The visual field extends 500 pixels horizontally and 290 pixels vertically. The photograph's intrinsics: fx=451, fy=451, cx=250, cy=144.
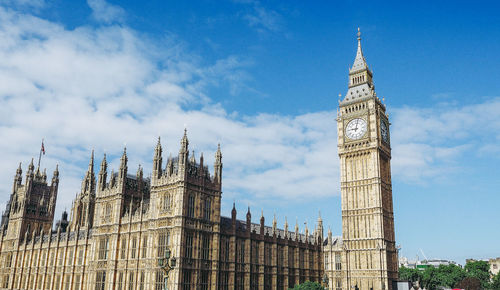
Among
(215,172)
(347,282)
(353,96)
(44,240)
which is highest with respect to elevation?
(353,96)

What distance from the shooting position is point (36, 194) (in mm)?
108500

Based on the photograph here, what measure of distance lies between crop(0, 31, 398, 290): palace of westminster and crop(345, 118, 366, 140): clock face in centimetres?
22

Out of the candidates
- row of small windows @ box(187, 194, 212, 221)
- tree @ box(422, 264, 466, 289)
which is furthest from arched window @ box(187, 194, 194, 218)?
tree @ box(422, 264, 466, 289)

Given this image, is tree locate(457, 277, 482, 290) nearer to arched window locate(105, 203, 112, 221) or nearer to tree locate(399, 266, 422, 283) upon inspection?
tree locate(399, 266, 422, 283)

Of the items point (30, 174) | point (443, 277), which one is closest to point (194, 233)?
point (30, 174)

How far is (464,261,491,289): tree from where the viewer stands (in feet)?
381

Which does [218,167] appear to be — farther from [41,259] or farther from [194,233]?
[41,259]

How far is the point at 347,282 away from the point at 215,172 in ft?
116

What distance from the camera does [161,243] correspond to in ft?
211

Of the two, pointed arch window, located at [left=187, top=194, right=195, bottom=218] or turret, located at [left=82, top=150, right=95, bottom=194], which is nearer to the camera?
pointed arch window, located at [left=187, top=194, right=195, bottom=218]

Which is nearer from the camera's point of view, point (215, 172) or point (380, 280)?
point (215, 172)

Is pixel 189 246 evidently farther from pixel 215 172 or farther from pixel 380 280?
pixel 380 280

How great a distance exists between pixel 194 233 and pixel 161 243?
4872 mm

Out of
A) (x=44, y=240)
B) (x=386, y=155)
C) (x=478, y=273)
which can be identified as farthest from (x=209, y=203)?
(x=478, y=273)
